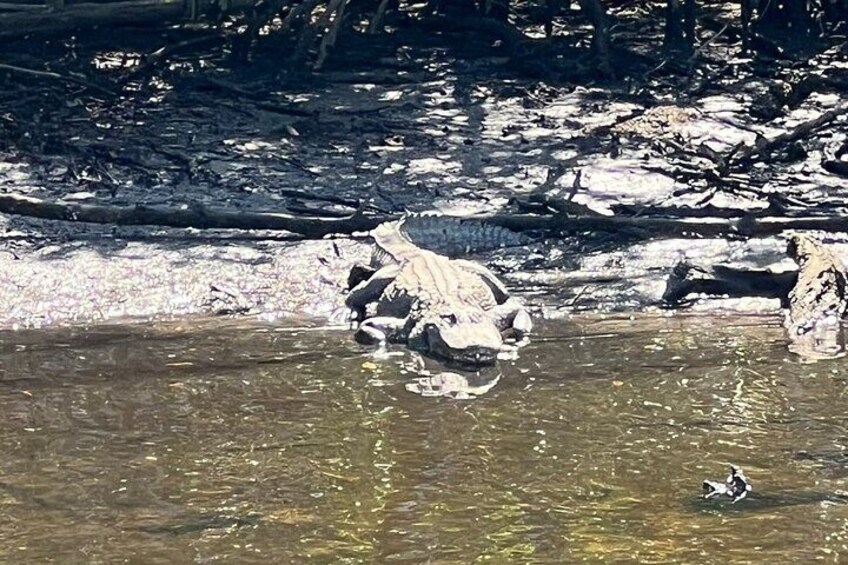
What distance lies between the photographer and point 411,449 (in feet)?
16.5

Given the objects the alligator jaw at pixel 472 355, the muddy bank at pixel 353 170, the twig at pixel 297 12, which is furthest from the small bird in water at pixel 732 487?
the twig at pixel 297 12

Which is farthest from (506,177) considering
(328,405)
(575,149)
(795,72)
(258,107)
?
(328,405)

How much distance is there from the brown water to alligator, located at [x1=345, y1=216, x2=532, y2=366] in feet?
0.49

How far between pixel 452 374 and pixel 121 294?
193 cm

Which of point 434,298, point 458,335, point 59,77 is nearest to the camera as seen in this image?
point 458,335

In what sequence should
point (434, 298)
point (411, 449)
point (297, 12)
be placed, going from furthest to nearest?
point (297, 12), point (434, 298), point (411, 449)

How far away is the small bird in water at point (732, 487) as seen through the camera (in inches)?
177

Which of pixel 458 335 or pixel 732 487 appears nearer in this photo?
pixel 732 487

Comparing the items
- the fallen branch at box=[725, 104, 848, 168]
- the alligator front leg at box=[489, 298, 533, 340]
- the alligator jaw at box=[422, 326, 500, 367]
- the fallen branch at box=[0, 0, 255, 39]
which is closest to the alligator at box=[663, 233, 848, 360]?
the alligator front leg at box=[489, 298, 533, 340]

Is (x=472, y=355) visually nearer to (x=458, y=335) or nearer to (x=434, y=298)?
(x=458, y=335)

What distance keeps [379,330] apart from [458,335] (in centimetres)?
50

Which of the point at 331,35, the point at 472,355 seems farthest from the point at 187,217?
the point at 331,35

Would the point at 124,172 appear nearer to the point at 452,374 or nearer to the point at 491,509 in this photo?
the point at 452,374

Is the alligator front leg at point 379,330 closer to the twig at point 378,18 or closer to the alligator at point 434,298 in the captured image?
the alligator at point 434,298
